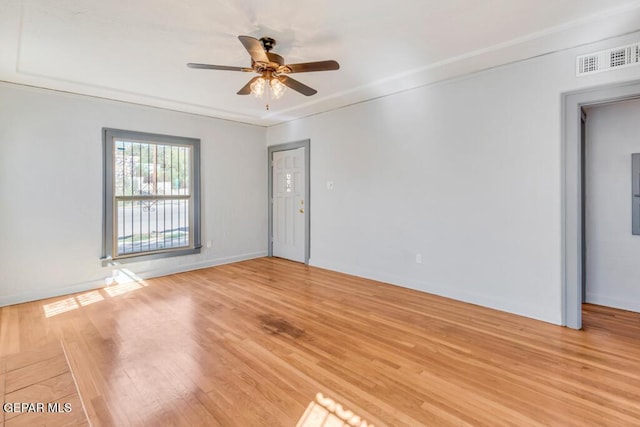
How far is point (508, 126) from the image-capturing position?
331 centimetres

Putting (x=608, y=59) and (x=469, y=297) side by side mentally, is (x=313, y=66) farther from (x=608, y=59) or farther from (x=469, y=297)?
(x=469, y=297)

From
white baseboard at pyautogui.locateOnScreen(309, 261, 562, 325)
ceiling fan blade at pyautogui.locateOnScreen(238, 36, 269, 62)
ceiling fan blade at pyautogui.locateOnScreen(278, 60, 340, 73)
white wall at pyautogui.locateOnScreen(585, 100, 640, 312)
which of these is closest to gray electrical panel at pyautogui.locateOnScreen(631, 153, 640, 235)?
white wall at pyautogui.locateOnScreen(585, 100, 640, 312)

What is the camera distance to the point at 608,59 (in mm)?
2746

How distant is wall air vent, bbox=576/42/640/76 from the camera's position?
265 centimetres

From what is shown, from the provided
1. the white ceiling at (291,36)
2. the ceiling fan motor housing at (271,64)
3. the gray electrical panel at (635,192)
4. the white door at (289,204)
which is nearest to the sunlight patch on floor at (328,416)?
the ceiling fan motor housing at (271,64)

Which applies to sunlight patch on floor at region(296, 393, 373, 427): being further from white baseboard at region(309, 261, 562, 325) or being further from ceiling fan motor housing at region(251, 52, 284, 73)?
ceiling fan motor housing at region(251, 52, 284, 73)

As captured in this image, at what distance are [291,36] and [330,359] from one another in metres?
2.81

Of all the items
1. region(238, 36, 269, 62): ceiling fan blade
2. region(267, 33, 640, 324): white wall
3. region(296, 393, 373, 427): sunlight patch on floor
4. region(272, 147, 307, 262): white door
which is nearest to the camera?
region(296, 393, 373, 427): sunlight patch on floor

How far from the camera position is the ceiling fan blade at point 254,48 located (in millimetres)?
2262

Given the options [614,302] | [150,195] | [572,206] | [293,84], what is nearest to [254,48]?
[293,84]

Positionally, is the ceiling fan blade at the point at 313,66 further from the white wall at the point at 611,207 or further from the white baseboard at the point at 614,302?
the white baseboard at the point at 614,302

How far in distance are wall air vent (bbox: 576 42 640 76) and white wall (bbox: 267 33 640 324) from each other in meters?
0.06

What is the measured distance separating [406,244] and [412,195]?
0.68 m

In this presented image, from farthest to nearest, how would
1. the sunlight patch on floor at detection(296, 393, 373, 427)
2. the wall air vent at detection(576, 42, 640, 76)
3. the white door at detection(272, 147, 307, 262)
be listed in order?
the white door at detection(272, 147, 307, 262)
the wall air vent at detection(576, 42, 640, 76)
the sunlight patch on floor at detection(296, 393, 373, 427)
